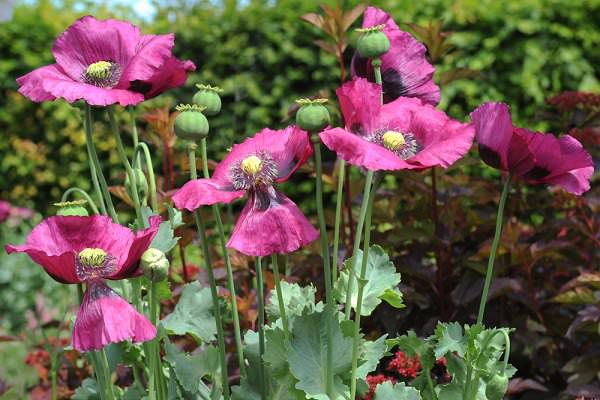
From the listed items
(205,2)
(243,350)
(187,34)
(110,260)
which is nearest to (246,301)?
(243,350)

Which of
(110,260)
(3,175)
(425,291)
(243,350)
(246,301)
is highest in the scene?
(110,260)

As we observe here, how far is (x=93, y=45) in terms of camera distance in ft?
4.47

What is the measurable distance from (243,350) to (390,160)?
518 millimetres

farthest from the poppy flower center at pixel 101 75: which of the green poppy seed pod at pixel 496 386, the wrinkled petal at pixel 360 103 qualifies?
the green poppy seed pod at pixel 496 386

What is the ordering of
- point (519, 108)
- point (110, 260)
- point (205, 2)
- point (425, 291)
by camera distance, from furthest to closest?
point (205, 2) < point (519, 108) < point (425, 291) < point (110, 260)

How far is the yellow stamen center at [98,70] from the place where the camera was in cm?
129

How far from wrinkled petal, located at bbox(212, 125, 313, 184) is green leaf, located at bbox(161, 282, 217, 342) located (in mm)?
337

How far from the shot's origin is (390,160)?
41.5 inches

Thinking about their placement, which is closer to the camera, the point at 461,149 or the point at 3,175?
the point at 461,149

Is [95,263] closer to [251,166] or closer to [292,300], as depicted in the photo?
[251,166]

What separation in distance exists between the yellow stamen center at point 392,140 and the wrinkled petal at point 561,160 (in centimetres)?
17

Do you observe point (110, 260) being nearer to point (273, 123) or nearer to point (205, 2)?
point (273, 123)

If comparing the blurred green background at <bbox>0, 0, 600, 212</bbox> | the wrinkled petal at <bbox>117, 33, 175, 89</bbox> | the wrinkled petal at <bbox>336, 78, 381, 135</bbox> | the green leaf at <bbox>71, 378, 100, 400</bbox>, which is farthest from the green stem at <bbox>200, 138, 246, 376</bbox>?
the blurred green background at <bbox>0, 0, 600, 212</bbox>

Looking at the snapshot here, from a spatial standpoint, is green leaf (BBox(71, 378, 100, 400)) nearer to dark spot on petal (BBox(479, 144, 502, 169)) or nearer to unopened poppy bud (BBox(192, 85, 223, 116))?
unopened poppy bud (BBox(192, 85, 223, 116))
